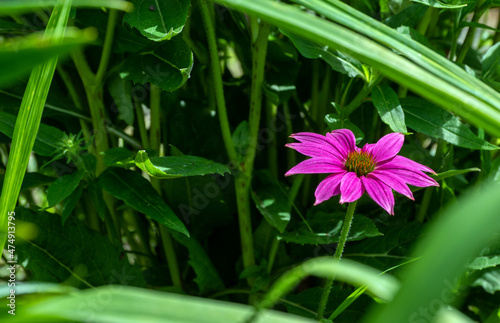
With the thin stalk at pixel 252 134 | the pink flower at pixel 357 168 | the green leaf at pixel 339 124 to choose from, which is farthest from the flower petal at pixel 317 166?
the thin stalk at pixel 252 134

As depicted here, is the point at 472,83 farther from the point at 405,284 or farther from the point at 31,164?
the point at 31,164

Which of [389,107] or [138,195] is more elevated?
[389,107]

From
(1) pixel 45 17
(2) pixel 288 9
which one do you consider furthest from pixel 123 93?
(2) pixel 288 9

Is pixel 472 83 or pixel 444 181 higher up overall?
pixel 472 83

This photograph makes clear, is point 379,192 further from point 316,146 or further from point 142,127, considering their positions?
point 142,127

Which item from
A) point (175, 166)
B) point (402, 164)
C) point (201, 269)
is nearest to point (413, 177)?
point (402, 164)

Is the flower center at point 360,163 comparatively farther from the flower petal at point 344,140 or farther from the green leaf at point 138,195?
the green leaf at point 138,195

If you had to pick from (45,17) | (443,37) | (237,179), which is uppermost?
(443,37)
